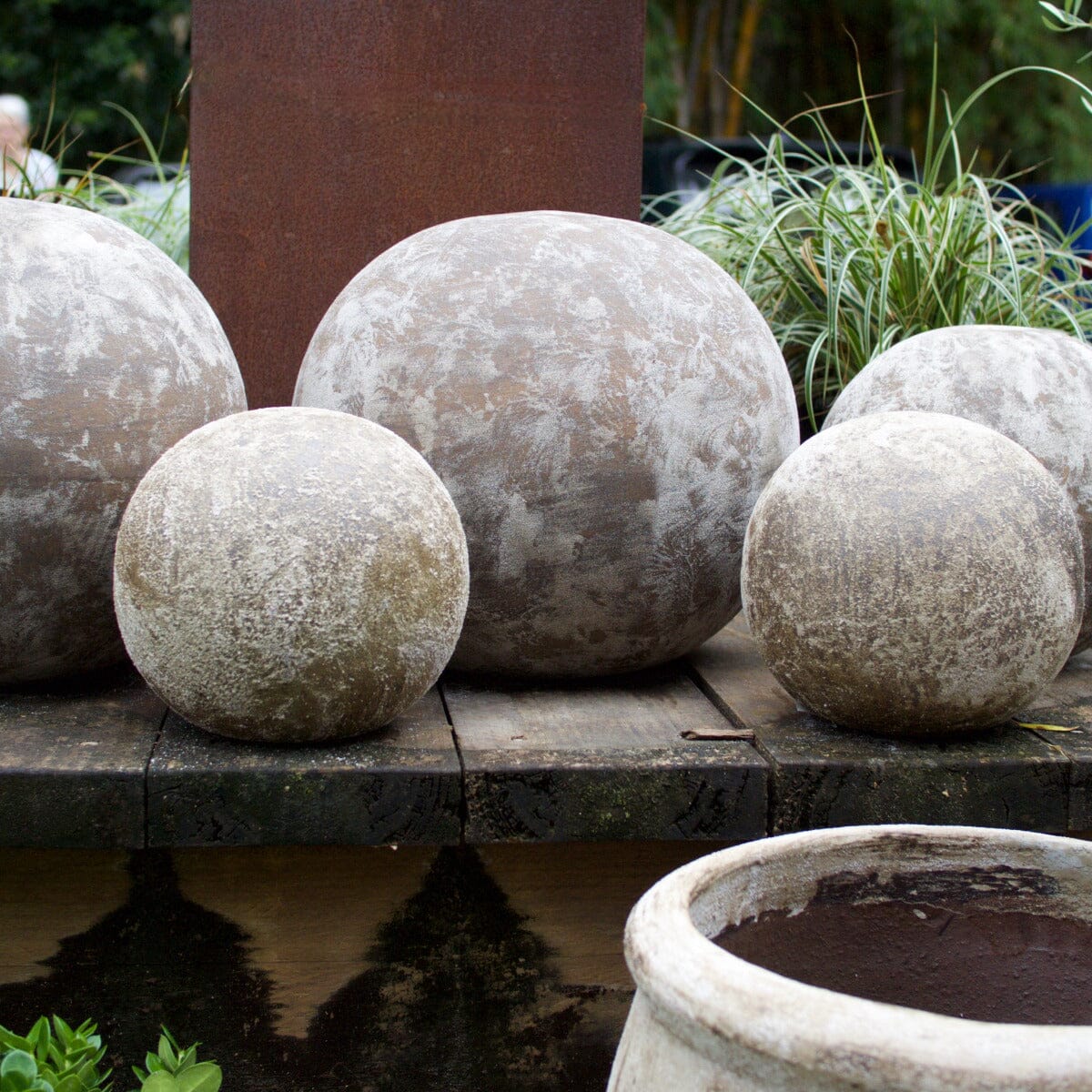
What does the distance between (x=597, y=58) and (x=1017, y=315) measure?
162cm

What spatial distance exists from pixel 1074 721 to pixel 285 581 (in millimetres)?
1636

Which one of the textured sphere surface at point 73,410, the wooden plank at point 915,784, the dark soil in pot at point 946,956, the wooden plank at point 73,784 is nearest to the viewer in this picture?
the dark soil in pot at point 946,956

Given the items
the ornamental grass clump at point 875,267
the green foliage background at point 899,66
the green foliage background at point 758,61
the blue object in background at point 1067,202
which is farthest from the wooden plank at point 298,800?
the green foliage background at point 758,61

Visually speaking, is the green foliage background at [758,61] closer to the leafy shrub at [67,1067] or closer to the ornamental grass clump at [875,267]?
the ornamental grass clump at [875,267]

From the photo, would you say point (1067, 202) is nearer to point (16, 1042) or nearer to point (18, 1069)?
point (16, 1042)

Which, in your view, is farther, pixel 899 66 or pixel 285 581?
pixel 899 66

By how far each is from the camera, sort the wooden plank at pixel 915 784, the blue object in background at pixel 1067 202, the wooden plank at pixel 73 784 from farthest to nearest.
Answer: the blue object in background at pixel 1067 202 < the wooden plank at pixel 915 784 < the wooden plank at pixel 73 784

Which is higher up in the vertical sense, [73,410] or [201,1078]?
[73,410]

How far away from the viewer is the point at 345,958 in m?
2.58

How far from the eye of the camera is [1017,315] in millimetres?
4652

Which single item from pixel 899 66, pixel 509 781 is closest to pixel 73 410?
pixel 509 781

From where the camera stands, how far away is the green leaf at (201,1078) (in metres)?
1.84

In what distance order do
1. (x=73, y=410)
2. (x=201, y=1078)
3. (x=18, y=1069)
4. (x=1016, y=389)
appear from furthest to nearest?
(x=1016, y=389) < (x=73, y=410) < (x=201, y=1078) < (x=18, y=1069)

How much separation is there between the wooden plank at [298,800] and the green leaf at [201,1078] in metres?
0.55
